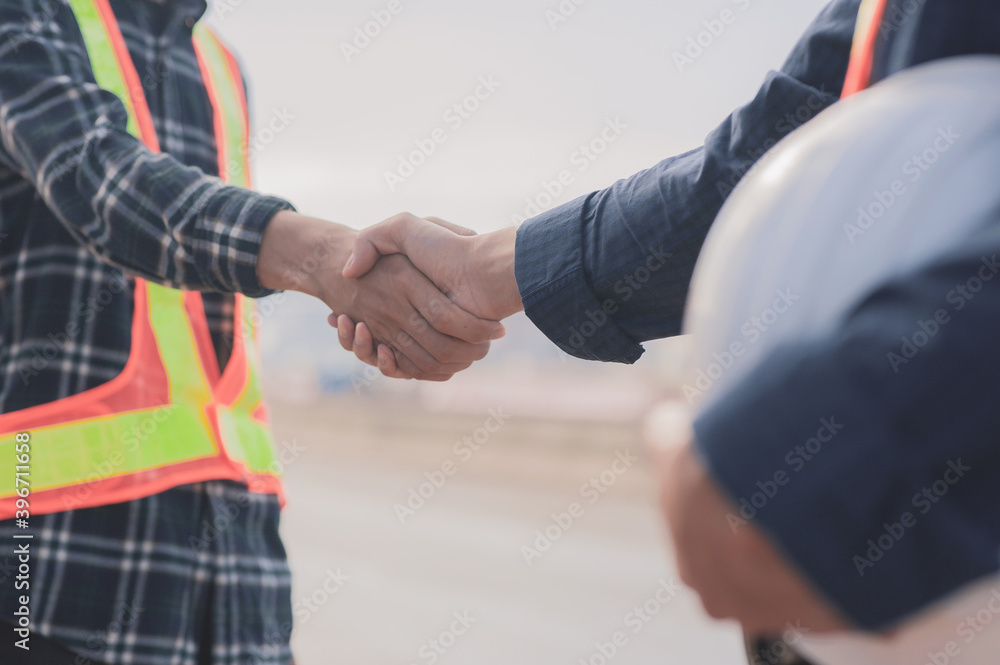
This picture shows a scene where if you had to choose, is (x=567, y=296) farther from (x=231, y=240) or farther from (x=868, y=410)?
(x=868, y=410)

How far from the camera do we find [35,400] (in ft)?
3.20

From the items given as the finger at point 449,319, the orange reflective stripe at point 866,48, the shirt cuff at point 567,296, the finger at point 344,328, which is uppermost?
the orange reflective stripe at point 866,48

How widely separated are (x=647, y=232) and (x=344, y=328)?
61 cm

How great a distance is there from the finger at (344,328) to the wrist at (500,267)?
26 centimetres

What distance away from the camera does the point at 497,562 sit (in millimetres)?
6590

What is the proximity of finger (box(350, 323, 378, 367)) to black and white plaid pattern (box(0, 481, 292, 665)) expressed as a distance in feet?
1.24

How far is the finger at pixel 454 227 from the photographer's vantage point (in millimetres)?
1357

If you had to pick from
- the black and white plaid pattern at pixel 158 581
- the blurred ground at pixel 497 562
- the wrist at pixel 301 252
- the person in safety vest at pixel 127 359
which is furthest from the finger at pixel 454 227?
the blurred ground at pixel 497 562

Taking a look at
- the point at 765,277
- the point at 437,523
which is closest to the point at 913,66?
the point at 765,277

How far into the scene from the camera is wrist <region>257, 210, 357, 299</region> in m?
1.12

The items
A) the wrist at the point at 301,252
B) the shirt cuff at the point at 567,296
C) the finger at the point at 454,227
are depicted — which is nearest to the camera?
the shirt cuff at the point at 567,296

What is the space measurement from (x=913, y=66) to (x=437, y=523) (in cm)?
824

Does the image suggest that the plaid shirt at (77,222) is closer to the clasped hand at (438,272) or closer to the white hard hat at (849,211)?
the clasped hand at (438,272)

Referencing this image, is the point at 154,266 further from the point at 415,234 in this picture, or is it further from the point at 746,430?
the point at 746,430
